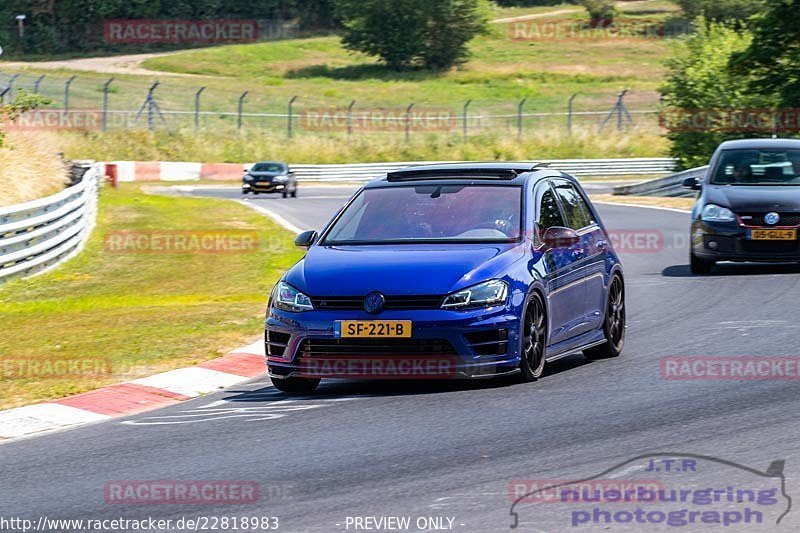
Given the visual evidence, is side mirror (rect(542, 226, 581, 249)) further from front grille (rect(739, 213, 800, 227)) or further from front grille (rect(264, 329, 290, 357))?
front grille (rect(739, 213, 800, 227))

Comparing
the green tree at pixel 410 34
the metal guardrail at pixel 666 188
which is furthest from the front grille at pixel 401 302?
the green tree at pixel 410 34

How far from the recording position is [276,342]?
9.37 m

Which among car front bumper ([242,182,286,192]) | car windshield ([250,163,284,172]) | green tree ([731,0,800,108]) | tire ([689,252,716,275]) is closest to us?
tire ([689,252,716,275])

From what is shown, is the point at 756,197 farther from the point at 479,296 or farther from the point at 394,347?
the point at 394,347

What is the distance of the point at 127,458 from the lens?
7.58 m

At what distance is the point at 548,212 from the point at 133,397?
11.2 feet

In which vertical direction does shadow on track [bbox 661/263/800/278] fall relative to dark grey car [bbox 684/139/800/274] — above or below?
below

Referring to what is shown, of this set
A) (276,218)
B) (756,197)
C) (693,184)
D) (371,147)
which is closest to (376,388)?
(756,197)

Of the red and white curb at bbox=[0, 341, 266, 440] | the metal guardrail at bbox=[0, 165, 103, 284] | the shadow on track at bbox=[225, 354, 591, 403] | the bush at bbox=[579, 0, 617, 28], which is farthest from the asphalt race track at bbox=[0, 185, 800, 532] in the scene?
the bush at bbox=[579, 0, 617, 28]

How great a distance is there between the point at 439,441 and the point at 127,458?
1.74m

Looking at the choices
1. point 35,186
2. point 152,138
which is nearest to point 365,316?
point 35,186

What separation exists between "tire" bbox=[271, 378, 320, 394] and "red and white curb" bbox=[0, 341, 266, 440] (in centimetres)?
76

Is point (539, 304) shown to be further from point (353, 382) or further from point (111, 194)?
point (111, 194)

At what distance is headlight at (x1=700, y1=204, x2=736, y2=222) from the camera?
17047 mm
